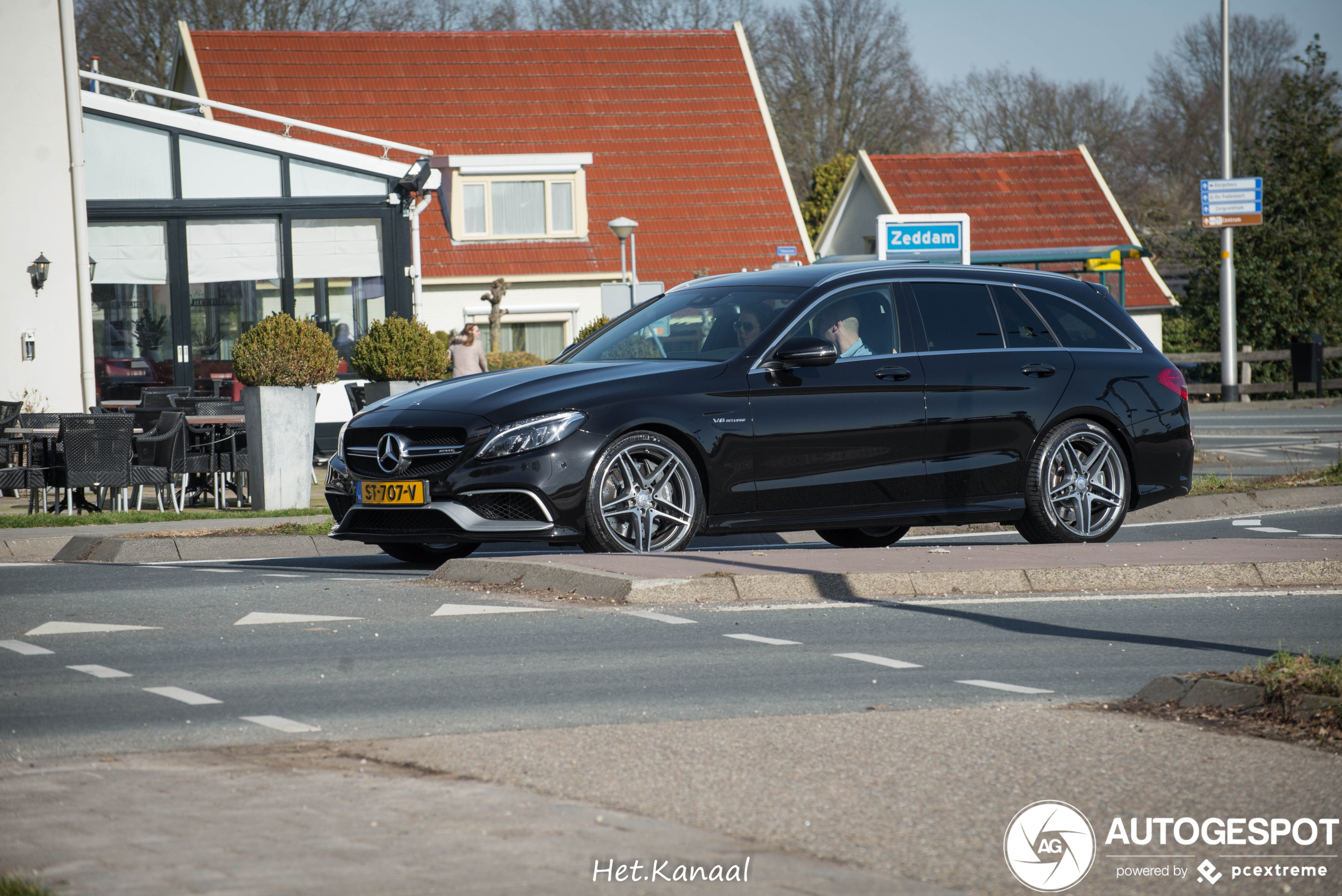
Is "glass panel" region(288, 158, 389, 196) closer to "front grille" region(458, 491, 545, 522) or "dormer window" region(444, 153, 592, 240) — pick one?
"dormer window" region(444, 153, 592, 240)

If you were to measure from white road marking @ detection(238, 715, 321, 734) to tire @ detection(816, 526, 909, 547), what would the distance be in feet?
21.0

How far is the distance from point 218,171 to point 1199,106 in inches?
2189

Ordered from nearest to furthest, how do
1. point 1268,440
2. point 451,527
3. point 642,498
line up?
point 451,527, point 642,498, point 1268,440

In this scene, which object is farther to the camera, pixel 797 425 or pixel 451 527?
pixel 797 425

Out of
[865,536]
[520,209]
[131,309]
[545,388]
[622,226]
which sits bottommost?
[865,536]

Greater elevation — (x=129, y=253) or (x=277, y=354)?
(x=129, y=253)

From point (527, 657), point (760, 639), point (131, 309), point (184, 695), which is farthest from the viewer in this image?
point (131, 309)

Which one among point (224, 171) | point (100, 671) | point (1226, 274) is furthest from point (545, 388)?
point (1226, 274)

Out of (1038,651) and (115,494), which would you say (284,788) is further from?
(115,494)

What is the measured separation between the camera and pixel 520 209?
36469 mm

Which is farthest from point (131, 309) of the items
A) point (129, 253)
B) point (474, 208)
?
point (474, 208)

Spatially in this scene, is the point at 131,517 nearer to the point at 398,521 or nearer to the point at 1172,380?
the point at 398,521

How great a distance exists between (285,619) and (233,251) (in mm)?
17424

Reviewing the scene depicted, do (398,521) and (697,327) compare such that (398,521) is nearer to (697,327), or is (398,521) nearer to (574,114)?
(697,327)
